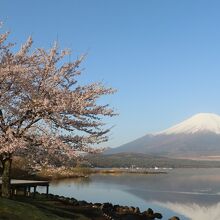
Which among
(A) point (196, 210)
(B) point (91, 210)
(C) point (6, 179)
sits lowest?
(A) point (196, 210)

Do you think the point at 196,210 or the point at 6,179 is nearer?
the point at 6,179

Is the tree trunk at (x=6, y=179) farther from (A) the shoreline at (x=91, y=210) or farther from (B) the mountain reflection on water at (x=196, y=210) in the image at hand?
(B) the mountain reflection on water at (x=196, y=210)

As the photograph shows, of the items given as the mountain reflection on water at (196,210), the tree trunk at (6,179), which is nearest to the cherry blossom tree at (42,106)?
the tree trunk at (6,179)

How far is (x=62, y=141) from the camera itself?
29094 mm

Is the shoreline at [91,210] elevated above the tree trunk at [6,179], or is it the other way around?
the tree trunk at [6,179]

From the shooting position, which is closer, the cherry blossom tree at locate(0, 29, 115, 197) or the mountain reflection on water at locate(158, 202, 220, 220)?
the cherry blossom tree at locate(0, 29, 115, 197)

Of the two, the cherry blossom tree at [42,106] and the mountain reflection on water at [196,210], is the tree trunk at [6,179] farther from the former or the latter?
the mountain reflection on water at [196,210]

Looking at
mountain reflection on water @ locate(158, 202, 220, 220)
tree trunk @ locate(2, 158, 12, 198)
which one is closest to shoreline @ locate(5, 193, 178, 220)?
tree trunk @ locate(2, 158, 12, 198)

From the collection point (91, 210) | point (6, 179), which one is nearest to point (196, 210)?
point (91, 210)

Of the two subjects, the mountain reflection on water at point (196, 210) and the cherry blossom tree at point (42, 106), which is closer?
the cherry blossom tree at point (42, 106)

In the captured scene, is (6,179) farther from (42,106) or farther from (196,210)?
(196,210)

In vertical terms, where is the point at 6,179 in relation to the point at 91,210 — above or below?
above

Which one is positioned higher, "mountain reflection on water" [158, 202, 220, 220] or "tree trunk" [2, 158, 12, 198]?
"tree trunk" [2, 158, 12, 198]

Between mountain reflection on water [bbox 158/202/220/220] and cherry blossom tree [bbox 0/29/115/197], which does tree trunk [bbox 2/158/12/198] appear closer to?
cherry blossom tree [bbox 0/29/115/197]
